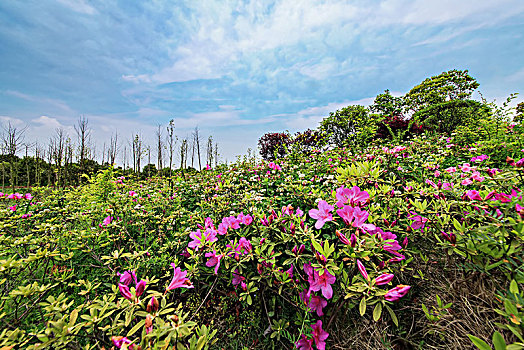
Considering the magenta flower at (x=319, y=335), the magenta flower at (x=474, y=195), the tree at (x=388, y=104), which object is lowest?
the magenta flower at (x=319, y=335)

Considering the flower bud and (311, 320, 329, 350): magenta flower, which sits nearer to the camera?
the flower bud

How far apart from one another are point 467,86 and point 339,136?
8.19m

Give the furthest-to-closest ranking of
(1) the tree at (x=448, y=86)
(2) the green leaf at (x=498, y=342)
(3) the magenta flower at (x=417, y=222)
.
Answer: (1) the tree at (x=448, y=86), (3) the magenta flower at (x=417, y=222), (2) the green leaf at (x=498, y=342)

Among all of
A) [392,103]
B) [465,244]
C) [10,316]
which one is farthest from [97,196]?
[392,103]

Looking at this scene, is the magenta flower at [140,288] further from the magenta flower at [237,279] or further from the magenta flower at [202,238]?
the magenta flower at [237,279]

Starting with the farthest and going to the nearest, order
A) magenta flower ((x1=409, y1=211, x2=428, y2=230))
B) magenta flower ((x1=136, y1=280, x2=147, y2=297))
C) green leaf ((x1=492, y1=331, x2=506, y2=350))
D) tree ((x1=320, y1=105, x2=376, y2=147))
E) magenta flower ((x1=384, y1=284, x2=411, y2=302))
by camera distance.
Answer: tree ((x1=320, y1=105, x2=376, y2=147))
magenta flower ((x1=409, y1=211, x2=428, y2=230))
magenta flower ((x1=136, y1=280, x2=147, y2=297))
magenta flower ((x1=384, y1=284, x2=411, y2=302))
green leaf ((x1=492, y1=331, x2=506, y2=350))

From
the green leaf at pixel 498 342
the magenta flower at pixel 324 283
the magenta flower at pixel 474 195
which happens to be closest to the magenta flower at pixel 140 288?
the magenta flower at pixel 324 283

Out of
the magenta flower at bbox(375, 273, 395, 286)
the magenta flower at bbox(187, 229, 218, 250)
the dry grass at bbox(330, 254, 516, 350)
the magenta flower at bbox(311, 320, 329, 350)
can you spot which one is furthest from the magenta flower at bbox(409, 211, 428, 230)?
the magenta flower at bbox(187, 229, 218, 250)

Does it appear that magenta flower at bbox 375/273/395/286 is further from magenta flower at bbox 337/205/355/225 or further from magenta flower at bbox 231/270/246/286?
magenta flower at bbox 231/270/246/286

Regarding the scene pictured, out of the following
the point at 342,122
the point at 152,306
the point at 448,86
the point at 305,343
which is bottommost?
the point at 305,343

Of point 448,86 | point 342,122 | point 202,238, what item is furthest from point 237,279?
point 448,86

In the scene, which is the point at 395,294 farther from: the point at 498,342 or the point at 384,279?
the point at 498,342

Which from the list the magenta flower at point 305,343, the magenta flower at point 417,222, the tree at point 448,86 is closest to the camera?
the magenta flower at point 305,343

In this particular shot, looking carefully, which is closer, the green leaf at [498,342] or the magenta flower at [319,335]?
the green leaf at [498,342]
